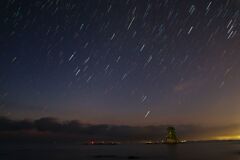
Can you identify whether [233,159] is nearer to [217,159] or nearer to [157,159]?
[217,159]

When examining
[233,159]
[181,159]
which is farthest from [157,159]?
[233,159]

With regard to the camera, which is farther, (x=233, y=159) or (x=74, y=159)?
(x=74, y=159)

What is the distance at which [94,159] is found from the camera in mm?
117875

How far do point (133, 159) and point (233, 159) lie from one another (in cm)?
3812

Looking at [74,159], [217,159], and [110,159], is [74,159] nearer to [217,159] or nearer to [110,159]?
[110,159]

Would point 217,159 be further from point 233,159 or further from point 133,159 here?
point 133,159

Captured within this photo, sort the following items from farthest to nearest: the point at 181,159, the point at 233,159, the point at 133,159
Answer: the point at 133,159 < the point at 181,159 < the point at 233,159

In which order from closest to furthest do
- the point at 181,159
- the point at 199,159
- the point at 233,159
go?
the point at 233,159 < the point at 199,159 < the point at 181,159

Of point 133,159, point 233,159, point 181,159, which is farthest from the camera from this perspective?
point 133,159

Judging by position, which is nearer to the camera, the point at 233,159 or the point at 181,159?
the point at 233,159

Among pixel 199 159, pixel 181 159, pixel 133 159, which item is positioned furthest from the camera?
pixel 133 159

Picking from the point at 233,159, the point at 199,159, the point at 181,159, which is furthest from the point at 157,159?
the point at 233,159

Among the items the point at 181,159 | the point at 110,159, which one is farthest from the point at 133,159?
the point at 181,159

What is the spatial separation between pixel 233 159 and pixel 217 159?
4922 mm
